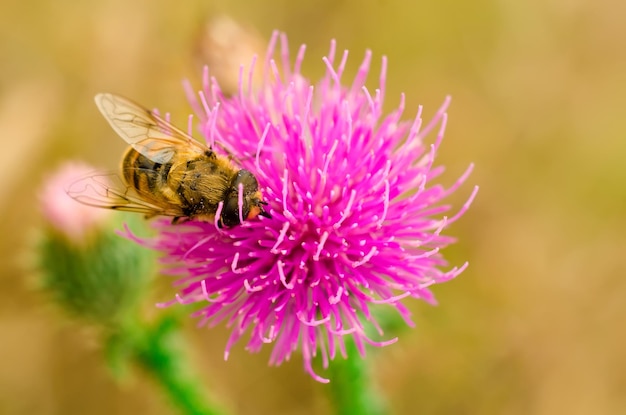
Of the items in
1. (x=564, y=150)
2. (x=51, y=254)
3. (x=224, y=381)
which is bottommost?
(x=224, y=381)

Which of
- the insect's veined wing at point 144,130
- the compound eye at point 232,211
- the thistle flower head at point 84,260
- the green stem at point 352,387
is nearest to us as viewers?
the compound eye at point 232,211

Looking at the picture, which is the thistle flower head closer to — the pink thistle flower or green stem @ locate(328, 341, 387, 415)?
the pink thistle flower

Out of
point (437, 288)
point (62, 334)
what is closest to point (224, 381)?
point (62, 334)

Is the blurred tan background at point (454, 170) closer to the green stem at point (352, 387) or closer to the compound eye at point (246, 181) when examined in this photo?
the green stem at point (352, 387)

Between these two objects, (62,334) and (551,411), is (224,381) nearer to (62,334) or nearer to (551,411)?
(62,334)

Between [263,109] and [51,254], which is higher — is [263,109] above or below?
above

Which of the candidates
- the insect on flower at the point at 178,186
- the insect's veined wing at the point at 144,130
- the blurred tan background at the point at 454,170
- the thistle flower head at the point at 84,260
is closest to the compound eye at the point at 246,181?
the insect on flower at the point at 178,186
